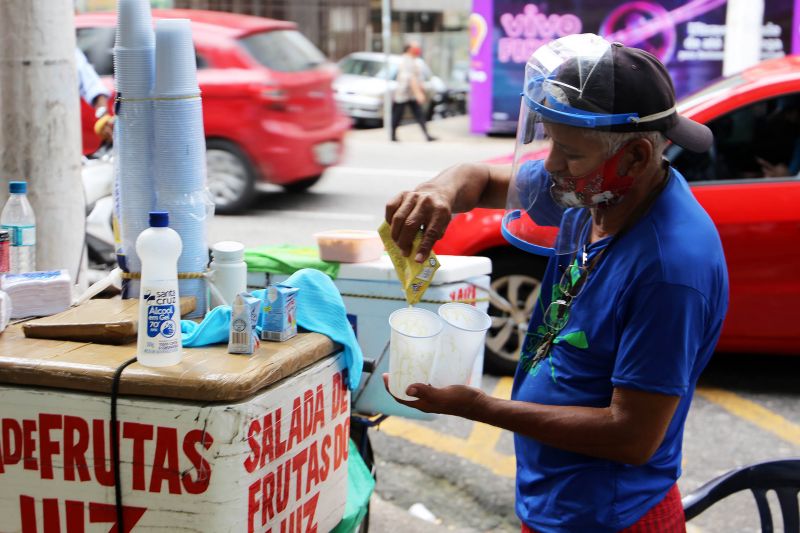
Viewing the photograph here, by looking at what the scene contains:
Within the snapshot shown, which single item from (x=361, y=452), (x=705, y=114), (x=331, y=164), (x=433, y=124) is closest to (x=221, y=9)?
(x=433, y=124)

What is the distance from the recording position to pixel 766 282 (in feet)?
16.1

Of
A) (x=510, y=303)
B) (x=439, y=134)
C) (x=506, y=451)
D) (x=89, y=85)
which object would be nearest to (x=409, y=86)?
(x=439, y=134)

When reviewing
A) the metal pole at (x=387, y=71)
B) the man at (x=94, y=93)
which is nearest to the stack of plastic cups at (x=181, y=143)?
the man at (x=94, y=93)

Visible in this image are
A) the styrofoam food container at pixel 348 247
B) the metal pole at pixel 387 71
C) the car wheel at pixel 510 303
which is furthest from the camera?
the metal pole at pixel 387 71

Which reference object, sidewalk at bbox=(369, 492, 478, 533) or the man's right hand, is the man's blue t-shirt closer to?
the man's right hand

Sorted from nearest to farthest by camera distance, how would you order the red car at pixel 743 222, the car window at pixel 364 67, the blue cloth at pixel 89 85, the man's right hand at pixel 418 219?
the man's right hand at pixel 418 219 → the red car at pixel 743 222 → the blue cloth at pixel 89 85 → the car window at pixel 364 67

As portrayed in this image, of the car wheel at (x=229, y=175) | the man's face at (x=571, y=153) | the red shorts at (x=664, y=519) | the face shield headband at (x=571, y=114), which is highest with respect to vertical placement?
the face shield headband at (x=571, y=114)

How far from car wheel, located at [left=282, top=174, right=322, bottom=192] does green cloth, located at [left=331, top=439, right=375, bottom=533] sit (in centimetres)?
850

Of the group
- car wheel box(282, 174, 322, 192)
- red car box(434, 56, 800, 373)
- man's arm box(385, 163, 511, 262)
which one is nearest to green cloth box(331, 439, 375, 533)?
man's arm box(385, 163, 511, 262)

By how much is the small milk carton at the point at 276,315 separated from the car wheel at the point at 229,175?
7.67 metres

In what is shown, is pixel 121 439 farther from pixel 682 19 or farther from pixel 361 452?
pixel 682 19

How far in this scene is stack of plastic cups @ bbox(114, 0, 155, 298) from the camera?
221 cm

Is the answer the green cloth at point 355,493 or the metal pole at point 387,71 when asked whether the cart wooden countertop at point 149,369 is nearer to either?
the green cloth at point 355,493

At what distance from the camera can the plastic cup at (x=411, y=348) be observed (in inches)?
73.0
